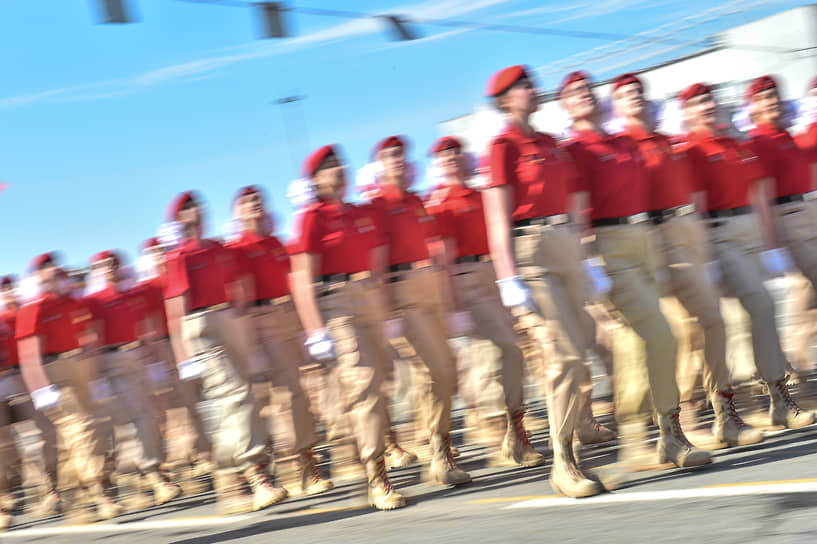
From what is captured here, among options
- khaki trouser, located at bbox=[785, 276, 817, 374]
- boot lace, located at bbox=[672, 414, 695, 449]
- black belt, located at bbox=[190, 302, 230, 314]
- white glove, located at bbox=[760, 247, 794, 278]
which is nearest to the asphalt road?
boot lace, located at bbox=[672, 414, 695, 449]

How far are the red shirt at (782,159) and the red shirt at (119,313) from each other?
5.37 m

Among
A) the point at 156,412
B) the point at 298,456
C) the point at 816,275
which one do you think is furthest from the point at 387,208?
the point at 156,412

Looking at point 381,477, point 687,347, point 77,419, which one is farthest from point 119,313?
point 687,347

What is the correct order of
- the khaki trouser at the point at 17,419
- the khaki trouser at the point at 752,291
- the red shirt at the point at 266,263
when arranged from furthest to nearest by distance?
the khaki trouser at the point at 17,419, the red shirt at the point at 266,263, the khaki trouser at the point at 752,291

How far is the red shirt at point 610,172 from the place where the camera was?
6.57m

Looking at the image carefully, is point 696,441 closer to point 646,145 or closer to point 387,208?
point 646,145

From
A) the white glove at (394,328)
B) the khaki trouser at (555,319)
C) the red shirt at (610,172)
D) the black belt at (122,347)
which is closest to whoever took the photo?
the khaki trouser at (555,319)

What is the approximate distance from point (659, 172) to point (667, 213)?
0.79 ft

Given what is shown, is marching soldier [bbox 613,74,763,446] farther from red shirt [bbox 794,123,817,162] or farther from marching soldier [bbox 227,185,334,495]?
marching soldier [bbox 227,185,334,495]

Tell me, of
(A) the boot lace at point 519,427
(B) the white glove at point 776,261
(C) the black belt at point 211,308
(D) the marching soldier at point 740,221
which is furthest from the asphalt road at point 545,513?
(C) the black belt at point 211,308

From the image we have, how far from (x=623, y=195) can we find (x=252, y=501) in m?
3.20

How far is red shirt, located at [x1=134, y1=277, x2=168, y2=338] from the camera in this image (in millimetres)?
10742

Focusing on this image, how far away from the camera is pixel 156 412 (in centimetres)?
1062

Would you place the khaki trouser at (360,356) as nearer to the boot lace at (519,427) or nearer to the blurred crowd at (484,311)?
the blurred crowd at (484,311)
